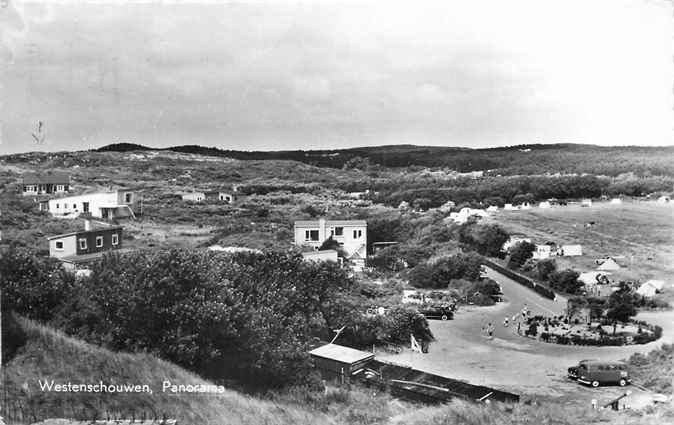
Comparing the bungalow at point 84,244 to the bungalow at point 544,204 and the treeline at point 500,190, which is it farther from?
the bungalow at point 544,204

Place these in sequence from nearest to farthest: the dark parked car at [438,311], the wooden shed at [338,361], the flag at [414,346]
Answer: the wooden shed at [338,361]
the flag at [414,346]
the dark parked car at [438,311]

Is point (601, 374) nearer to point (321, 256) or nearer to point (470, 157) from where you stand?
point (470, 157)

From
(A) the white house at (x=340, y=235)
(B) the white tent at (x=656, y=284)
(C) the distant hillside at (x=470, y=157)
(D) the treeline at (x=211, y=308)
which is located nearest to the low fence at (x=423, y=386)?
(D) the treeline at (x=211, y=308)

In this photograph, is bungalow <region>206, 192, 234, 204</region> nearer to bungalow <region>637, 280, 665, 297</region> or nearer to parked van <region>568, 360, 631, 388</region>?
parked van <region>568, 360, 631, 388</region>

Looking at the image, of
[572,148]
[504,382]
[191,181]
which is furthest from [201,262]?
[572,148]

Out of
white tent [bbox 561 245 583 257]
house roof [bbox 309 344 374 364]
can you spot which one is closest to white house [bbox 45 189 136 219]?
house roof [bbox 309 344 374 364]

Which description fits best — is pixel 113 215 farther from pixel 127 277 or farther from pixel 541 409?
pixel 541 409
